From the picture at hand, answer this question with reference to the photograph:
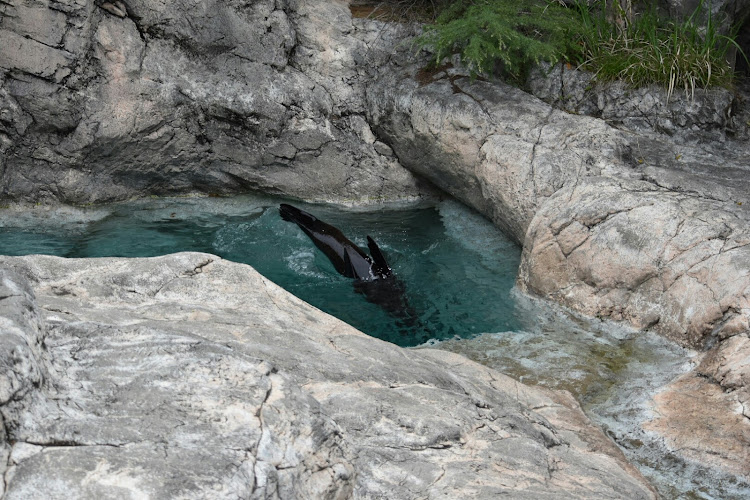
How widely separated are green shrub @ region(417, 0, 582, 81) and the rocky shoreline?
0.89 feet

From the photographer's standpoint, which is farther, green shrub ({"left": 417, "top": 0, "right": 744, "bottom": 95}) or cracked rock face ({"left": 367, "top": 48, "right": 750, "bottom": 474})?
green shrub ({"left": 417, "top": 0, "right": 744, "bottom": 95})

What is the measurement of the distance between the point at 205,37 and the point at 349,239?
267 cm

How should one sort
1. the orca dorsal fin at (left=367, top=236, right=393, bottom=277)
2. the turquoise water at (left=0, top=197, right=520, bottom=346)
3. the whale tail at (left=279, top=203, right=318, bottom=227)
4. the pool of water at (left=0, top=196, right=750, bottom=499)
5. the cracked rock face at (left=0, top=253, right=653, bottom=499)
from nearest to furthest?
the cracked rock face at (left=0, top=253, right=653, bottom=499) → the pool of water at (left=0, top=196, right=750, bottom=499) → the turquoise water at (left=0, top=197, right=520, bottom=346) → the orca dorsal fin at (left=367, top=236, right=393, bottom=277) → the whale tail at (left=279, top=203, right=318, bottom=227)

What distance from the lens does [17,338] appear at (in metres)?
2.10

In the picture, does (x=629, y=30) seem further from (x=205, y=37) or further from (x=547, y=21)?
(x=205, y=37)

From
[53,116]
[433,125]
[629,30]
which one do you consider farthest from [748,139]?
[53,116]

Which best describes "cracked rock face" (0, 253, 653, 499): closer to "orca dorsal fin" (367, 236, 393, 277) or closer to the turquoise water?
the turquoise water

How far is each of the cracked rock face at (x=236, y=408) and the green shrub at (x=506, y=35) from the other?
4062mm

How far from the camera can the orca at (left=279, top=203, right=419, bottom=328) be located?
20.5ft

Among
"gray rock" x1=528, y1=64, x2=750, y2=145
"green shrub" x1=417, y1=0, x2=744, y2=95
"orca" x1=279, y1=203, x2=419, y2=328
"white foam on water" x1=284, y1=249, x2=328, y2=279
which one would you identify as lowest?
"white foam on water" x1=284, y1=249, x2=328, y2=279

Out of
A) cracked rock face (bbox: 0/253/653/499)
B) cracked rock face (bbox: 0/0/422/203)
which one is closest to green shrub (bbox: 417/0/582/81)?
cracked rock face (bbox: 0/0/422/203)

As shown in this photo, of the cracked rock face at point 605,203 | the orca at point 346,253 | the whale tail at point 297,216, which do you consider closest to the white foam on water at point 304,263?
the orca at point 346,253

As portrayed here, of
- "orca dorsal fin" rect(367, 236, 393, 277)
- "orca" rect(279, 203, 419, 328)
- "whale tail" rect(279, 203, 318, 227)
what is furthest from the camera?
"whale tail" rect(279, 203, 318, 227)

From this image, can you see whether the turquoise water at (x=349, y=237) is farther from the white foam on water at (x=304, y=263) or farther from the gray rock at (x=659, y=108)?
the gray rock at (x=659, y=108)
